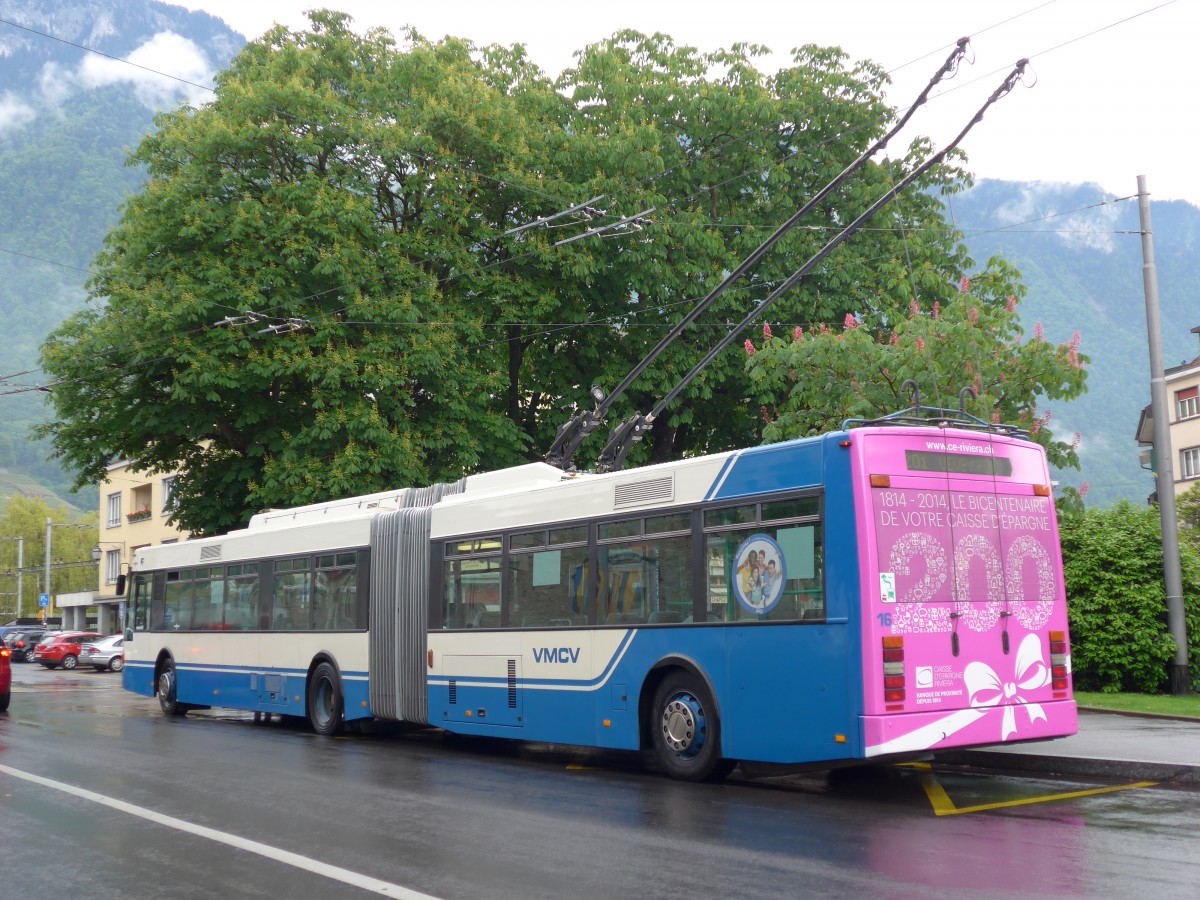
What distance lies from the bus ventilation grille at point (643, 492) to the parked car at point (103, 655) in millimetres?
40020

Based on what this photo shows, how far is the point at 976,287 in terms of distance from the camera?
24.0m

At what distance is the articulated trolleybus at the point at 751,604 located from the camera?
10.5 m

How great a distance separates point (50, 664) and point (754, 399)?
3392 cm

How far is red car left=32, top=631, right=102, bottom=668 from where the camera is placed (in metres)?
50.4

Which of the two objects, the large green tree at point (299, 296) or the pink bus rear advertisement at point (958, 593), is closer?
the pink bus rear advertisement at point (958, 593)

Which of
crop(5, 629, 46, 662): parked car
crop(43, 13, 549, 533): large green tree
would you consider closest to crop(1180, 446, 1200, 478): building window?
crop(43, 13, 549, 533): large green tree

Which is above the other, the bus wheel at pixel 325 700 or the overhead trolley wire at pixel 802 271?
the overhead trolley wire at pixel 802 271

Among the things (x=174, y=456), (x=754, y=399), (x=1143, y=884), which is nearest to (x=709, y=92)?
(x=754, y=399)

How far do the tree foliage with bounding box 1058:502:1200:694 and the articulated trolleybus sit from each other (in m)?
9.69

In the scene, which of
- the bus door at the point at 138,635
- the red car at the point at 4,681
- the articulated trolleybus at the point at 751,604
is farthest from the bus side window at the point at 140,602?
the articulated trolleybus at the point at 751,604

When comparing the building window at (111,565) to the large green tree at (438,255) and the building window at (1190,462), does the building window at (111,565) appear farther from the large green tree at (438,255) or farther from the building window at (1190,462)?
the building window at (1190,462)

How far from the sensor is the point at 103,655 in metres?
48.4

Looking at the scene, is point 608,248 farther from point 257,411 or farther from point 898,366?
point 898,366

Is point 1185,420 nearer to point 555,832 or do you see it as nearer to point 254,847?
point 555,832
